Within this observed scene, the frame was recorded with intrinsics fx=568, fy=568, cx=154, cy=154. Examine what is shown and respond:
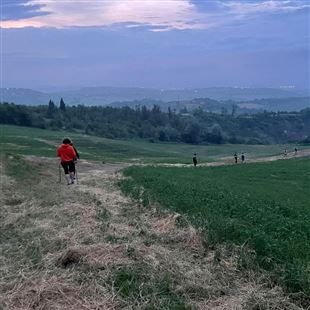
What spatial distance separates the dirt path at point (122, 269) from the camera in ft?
23.2

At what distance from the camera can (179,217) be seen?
1172cm

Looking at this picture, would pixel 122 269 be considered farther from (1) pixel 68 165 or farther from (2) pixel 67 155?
(1) pixel 68 165

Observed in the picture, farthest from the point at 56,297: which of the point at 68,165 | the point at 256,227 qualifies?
the point at 68,165

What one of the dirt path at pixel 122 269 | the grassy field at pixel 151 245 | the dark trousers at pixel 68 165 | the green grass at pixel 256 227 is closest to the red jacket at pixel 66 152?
the dark trousers at pixel 68 165

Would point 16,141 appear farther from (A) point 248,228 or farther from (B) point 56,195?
(A) point 248,228

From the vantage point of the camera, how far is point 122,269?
8.09 metres

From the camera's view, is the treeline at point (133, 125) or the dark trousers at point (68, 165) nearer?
the dark trousers at point (68, 165)

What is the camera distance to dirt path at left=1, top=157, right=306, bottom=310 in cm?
706

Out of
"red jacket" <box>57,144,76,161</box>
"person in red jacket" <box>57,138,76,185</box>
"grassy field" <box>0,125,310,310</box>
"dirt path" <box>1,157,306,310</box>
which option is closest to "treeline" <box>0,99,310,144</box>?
"person in red jacket" <box>57,138,76,185</box>

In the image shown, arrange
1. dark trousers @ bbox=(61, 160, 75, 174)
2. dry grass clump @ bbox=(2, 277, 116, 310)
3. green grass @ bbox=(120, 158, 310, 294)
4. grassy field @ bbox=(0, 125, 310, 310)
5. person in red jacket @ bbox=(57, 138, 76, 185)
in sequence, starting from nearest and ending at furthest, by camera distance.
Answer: dry grass clump @ bbox=(2, 277, 116, 310)
grassy field @ bbox=(0, 125, 310, 310)
green grass @ bbox=(120, 158, 310, 294)
person in red jacket @ bbox=(57, 138, 76, 185)
dark trousers @ bbox=(61, 160, 75, 174)

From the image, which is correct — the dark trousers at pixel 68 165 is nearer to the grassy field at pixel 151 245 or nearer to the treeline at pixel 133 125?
the grassy field at pixel 151 245

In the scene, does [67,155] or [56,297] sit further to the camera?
[67,155]

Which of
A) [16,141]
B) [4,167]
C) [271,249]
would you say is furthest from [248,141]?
[271,249]

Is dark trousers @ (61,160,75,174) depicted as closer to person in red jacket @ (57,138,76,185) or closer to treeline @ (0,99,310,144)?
person in red jacket @ (57,138,76,185)
